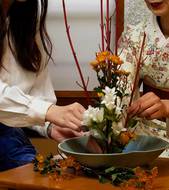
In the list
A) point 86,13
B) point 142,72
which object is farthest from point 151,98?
point 86,13

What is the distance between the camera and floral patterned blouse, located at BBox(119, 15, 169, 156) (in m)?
1.66

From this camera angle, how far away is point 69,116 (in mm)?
1187

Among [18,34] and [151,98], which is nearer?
[151,98]

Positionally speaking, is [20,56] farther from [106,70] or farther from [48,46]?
[106,70]

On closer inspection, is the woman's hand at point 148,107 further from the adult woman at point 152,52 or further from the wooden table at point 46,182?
the adult woman at point 152,52

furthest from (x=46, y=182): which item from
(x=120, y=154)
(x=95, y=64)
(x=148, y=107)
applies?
(x=148, y=107)

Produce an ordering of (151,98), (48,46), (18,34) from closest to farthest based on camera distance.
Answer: (151,98)
(18,34)
(48,46)

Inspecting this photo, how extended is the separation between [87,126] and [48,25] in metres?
1.25

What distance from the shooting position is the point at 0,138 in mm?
1672

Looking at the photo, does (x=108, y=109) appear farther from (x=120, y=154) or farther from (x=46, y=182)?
(x=46, y=182)

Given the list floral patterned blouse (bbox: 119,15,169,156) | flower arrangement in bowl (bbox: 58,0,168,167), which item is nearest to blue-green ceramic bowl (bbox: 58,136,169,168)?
flower arrangement in bowl (bbox: 58,0,168,167)

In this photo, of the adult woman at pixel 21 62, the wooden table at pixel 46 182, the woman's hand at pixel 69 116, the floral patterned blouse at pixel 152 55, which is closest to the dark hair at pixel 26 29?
the adult woman at pixel 21 62

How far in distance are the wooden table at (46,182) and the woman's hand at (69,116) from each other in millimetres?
140

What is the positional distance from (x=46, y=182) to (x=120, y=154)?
175 mm
